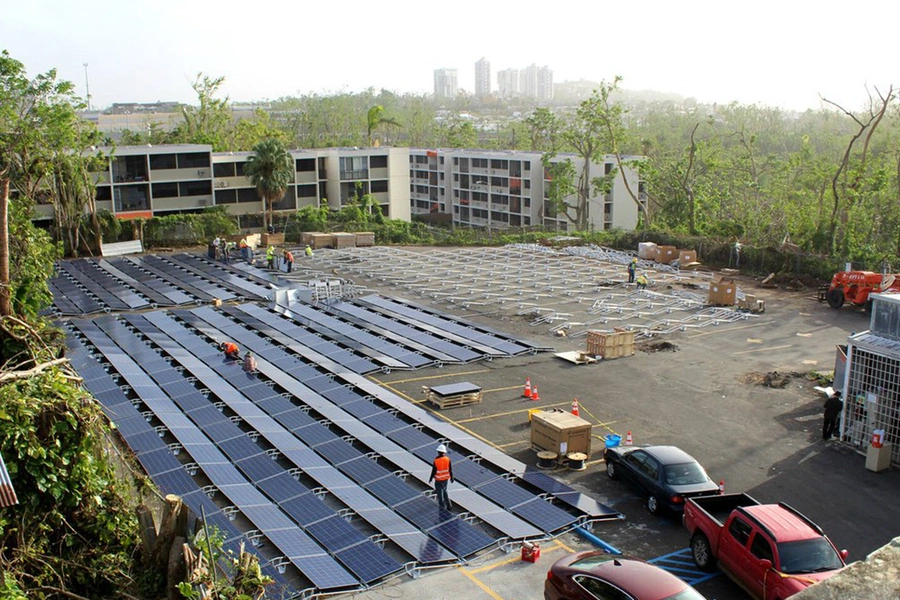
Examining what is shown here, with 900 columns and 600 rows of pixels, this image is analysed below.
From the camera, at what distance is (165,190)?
6631 cm

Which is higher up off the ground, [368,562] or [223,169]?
[223,169]

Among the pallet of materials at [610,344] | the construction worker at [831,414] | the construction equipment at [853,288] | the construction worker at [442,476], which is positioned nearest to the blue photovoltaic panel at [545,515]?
the construction worker at [442,476]

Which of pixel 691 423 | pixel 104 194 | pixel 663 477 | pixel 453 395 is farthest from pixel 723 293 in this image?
pixel 104 194

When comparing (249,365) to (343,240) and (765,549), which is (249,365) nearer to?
(765,549)

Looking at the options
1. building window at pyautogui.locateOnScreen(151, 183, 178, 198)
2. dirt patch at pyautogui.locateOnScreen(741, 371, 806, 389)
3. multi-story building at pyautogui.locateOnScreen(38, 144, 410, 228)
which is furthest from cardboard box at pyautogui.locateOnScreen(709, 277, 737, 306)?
building window at pyautogui.locateOnScreen(151, 183, 178, 198)

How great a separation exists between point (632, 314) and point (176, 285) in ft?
75.4

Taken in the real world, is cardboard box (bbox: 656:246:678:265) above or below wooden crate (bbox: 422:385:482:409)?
above

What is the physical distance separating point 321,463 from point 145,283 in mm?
26868

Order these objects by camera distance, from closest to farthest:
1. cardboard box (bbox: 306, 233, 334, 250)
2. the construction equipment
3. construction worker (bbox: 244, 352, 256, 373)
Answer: construction worker (bbox: 244, 352, 256, 373)
the construction equipment
cardboard box (bbox: 306, 233, 334, 250)

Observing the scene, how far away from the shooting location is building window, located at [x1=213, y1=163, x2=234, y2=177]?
70.1 m

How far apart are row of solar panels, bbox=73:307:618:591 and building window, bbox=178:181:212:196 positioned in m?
39.4

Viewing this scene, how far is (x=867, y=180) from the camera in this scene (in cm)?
5088

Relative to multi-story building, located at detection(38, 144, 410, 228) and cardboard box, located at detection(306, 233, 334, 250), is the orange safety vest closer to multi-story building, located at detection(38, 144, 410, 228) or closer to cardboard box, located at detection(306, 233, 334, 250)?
cardboard box, located at detection(306, 233, 334, 250)

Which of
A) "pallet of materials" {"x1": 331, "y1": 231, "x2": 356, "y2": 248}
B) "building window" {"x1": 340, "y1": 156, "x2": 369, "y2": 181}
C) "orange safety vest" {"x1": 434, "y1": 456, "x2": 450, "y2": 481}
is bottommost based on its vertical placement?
"orange safety vest" {"x1": 434, "y1": 456, "x2": 450, "y2": 481}
